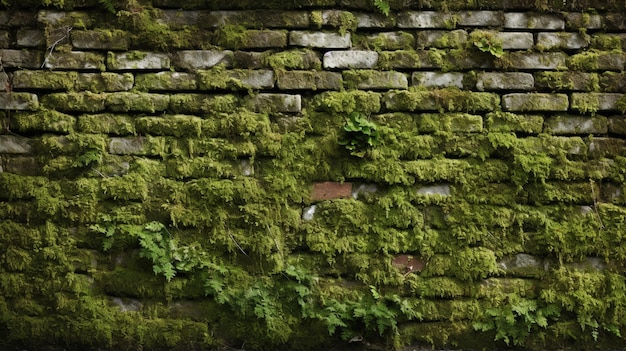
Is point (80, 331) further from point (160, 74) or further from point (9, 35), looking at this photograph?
point (9, 35)

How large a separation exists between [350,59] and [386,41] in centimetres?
23

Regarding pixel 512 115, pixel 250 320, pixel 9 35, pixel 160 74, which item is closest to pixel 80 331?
pixel 250 320

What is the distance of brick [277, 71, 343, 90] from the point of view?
8.69 ft

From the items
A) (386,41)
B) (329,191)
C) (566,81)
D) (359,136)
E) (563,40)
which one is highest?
(563,40)

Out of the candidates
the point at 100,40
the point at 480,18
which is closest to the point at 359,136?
the point at 480,18

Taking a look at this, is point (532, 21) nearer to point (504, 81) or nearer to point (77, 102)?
point (504, 81)

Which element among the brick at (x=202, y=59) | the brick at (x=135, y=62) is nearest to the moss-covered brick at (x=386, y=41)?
Result: the brick at (x=202, y=59)

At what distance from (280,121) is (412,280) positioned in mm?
1113

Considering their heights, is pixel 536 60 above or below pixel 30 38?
above

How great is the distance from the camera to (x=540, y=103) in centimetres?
265

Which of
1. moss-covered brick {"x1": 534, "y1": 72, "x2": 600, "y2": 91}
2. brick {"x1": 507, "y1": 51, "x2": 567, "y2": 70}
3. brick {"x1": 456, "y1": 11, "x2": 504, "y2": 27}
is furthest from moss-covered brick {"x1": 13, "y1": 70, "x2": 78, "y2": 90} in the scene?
moss-covered brick {"x1": 534, "y1": 72, "x2": 600, "y2": 91}

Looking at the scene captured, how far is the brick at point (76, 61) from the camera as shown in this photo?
8.75 ft

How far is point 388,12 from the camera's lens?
2.67 metres

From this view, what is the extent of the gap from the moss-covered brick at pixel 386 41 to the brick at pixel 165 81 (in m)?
0.93
